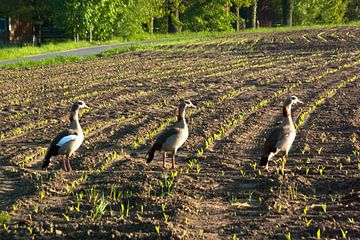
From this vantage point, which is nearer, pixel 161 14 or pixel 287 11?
pixel 161 14

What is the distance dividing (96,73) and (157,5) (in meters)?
40.5

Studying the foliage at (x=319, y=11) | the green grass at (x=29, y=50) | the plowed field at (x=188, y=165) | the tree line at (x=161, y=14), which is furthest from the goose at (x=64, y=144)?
the foliage at (x=319, y=11)

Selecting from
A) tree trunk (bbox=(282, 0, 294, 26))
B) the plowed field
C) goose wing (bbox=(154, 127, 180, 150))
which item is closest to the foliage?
Result: tree trunk (bbox=(282, 0, 294, 26))

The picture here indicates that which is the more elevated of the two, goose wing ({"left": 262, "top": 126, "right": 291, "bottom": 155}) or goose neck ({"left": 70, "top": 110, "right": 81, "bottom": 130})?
goose neck ({"left": 70, "top": 110, "right": 81, "bottom": 130})

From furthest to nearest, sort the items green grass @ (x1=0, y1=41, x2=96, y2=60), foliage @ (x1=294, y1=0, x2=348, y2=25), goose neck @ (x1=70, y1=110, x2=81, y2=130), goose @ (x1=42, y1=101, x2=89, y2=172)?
foliage @ (x1=294, y1=0, x2=348, y2=25) → green grass @ (x1=0, y1=41, x2=96, y2=60) → goose neck @ (x1=70, y1=110, x2=81, y2=130) → goose @ (x1=42, y1=101, x2=89, y2=172)

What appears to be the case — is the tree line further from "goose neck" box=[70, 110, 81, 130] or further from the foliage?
"goose neck" box=[70, 110, 81, 130]

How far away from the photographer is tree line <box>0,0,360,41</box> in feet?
167

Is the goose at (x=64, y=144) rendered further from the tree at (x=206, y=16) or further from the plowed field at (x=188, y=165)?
the tree at (x=206, y=16)

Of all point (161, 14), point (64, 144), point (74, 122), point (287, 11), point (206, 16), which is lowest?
point (64, 144)

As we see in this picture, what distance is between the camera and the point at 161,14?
6781cm

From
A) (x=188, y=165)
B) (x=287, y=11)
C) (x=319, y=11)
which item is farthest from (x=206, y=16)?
(x=188, y=165)

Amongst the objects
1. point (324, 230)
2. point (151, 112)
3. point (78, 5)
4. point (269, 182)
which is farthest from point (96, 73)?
point (78, 5)

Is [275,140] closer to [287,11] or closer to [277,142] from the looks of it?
[277,142]

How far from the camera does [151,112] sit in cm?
1588
